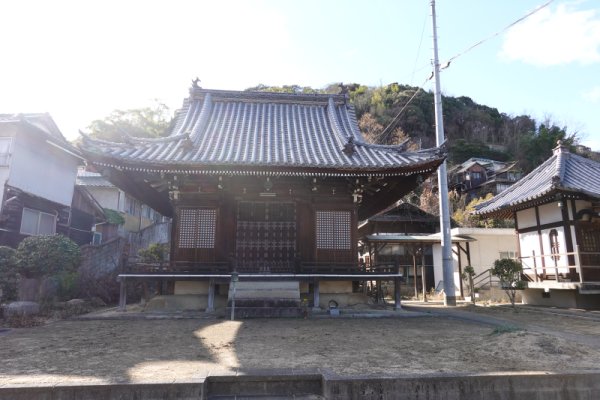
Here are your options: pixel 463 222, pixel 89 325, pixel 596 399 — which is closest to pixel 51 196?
pixel 89 325

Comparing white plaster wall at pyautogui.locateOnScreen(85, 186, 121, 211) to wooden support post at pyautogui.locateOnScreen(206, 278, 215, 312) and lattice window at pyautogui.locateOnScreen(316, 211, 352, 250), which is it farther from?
lattice window at pyautogui.locateOnScreen(316, 211, 352, 250)

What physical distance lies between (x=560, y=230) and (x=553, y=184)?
8.06 feet

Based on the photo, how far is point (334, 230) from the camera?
12523 mm

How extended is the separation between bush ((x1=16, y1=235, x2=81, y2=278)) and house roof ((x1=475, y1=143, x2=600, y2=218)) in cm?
1767

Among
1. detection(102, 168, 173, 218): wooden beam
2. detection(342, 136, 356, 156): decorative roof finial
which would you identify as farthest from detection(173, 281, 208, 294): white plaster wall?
detection(342, 136, 356, 156): decorative roof finial

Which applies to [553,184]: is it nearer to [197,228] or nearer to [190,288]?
[197,228]

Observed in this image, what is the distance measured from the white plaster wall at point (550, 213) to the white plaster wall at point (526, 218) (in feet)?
1.84

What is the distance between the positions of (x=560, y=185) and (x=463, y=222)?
74.2 feet

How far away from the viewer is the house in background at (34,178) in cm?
1706

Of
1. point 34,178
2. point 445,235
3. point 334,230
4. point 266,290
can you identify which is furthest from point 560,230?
point 34,178

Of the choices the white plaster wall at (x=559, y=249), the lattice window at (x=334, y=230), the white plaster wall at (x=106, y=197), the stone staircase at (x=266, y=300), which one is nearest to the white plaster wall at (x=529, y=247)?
the white plaster wall at (x=559, y=249)

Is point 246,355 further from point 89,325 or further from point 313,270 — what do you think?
point 313,270

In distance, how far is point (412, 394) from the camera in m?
4.64

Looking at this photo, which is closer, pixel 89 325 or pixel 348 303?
pixel 89 325
